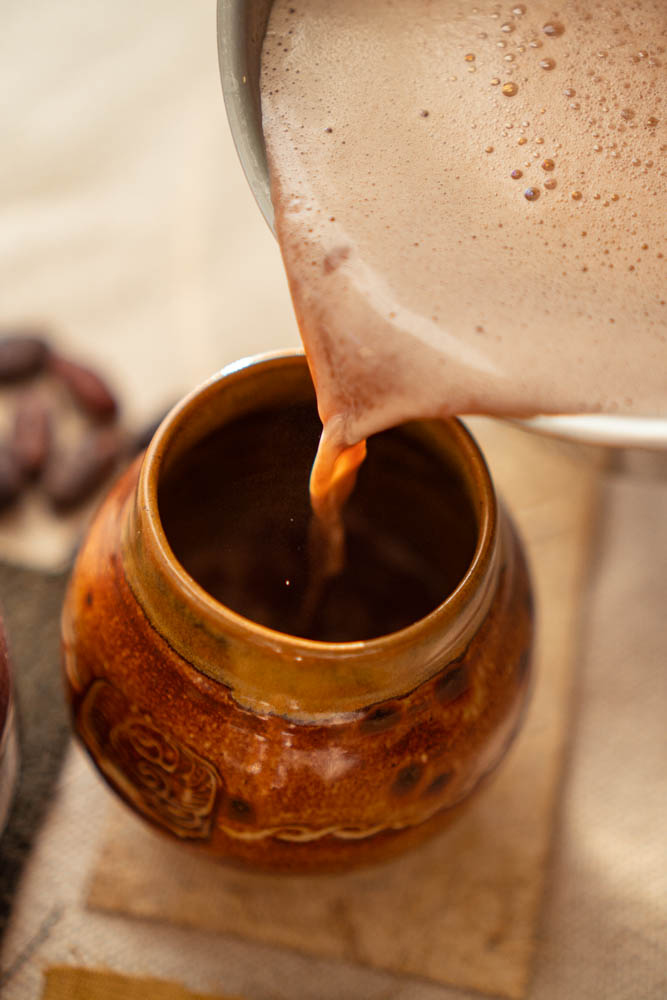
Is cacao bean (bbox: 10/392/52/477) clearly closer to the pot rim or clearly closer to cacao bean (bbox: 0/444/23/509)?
cacao bean (bbox: 0/444/23/509)

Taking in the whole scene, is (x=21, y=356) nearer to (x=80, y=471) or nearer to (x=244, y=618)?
(x=80, y=471)

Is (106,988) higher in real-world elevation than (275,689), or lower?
lower

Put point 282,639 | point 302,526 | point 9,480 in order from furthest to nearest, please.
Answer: point 9,480 → point 302,526 → point 282,639

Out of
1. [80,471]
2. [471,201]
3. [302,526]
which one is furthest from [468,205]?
[80,471]

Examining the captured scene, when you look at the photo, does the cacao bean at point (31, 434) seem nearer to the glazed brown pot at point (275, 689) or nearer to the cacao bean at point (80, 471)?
the cacao bean at point (80, 471)

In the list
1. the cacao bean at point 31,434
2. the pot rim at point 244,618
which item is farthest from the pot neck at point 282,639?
the cacao bean at point 31,434

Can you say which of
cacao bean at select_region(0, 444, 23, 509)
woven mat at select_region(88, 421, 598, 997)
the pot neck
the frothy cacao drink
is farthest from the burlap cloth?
the frothy cacao drink
